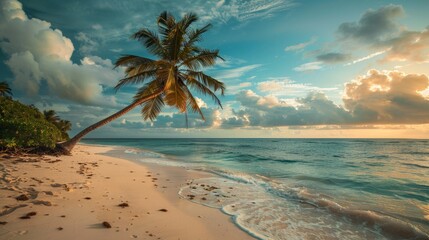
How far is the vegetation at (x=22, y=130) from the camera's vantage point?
9.08 metres

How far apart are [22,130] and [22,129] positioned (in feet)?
Result: 0.25

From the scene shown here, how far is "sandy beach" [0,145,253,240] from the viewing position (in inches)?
139

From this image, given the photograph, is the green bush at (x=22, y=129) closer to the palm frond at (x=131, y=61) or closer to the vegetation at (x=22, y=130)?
the vegetation at (x=22, y=130)

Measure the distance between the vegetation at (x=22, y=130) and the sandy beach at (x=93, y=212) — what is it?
133 inches

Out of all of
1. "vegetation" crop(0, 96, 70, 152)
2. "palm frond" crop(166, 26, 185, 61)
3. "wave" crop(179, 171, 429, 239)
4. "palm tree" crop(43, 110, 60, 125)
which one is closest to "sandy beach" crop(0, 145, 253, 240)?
"wave" crop(179, 171, 429, 239)

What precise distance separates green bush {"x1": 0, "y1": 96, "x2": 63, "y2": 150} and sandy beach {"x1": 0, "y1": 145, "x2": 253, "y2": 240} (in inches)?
134

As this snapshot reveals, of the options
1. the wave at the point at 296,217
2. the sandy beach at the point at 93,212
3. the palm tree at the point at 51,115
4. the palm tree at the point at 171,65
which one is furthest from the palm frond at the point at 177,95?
the palm tree at the point at 51,115

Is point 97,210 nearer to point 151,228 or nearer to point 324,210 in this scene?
point 151,228

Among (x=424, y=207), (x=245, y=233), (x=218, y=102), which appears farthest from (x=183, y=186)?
(x=424, y=207)

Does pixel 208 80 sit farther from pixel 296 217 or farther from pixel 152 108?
pixel 296 217

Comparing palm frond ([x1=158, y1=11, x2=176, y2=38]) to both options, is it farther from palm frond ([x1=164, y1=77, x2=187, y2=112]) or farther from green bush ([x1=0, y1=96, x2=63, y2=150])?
green bush ([x1=0, y1=96, x2=63, y2=150])

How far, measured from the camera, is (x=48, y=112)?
128 feet

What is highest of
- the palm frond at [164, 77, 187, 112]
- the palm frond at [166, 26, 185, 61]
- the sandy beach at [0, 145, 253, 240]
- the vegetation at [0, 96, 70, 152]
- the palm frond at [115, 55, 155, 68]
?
the palm frond at [166, 26, 185, 61]

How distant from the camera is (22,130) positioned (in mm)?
9539
